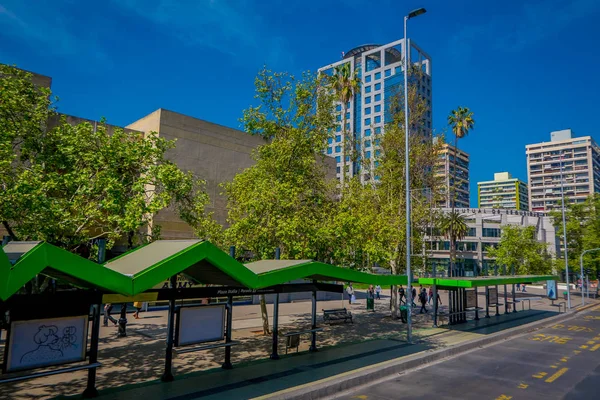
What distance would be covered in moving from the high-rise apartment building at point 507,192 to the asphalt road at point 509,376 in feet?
581

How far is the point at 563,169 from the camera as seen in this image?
Answer: 146m

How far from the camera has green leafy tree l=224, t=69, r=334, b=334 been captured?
1647 centimetres

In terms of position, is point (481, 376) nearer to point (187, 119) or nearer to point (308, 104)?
point (308, 104)

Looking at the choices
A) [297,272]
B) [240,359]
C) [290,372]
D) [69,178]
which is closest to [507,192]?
[240,359]

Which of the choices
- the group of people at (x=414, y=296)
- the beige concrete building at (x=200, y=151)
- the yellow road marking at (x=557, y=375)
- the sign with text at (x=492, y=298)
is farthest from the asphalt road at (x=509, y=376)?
the beige concrete building at (x=200, y=151)

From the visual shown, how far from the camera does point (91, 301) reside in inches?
363

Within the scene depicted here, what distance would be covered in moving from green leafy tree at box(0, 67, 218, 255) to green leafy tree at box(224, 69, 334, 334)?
2930mm

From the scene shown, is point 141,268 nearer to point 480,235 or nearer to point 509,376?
point 509,376

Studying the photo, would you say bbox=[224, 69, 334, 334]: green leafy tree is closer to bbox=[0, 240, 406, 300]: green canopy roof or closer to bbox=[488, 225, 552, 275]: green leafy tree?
bbox=[0, 240, 406, 300]: green canopy roof

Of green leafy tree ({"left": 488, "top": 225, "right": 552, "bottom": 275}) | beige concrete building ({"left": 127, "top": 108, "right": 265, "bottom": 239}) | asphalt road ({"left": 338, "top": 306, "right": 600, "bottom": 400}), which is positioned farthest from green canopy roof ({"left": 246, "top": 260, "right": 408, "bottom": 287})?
green leafy tree ({"left": 488, "top": 225, "right": 552, "bottom": 275})

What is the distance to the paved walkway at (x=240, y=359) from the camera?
9.98 metres

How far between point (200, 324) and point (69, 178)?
6579 millimetres

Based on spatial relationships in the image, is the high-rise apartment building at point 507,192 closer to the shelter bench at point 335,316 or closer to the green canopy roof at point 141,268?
the shelter bench at point 335,316

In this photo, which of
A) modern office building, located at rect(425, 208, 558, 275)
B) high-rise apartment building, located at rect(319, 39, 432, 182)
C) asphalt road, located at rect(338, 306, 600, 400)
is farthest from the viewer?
high-rise apartment building, located at rect(319, 39, 432, 182)
